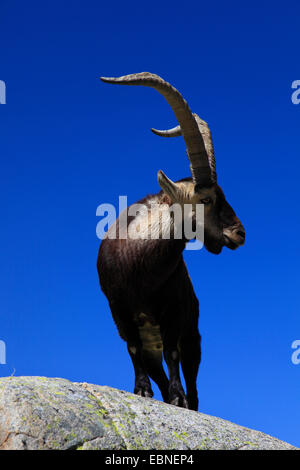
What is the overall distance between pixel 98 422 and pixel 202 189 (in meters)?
3.31

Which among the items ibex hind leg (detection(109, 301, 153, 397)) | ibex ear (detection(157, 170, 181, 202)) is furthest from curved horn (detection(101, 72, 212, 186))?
ibex hind leg (detection(109, 301, 153, 397))

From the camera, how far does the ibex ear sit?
8.16 meters

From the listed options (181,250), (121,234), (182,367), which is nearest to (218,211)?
(181,250)

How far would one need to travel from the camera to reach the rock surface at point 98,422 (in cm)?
607

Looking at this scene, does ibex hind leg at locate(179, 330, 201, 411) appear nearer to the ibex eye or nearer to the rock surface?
the rock surface

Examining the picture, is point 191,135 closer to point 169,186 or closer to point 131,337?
point 169,186

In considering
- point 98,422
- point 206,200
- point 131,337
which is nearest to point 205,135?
point 206,200

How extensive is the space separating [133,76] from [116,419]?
4.06 metres

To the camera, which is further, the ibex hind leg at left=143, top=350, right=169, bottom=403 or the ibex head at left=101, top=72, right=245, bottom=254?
the ibex hind leg at left=143, top=350, right=169, bottom=403

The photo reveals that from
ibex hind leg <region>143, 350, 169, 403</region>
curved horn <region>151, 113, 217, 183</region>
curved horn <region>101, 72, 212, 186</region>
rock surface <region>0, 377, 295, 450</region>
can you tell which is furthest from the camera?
ibex hind leg <region>143, 350, 169, 403</region>

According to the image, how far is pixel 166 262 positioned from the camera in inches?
326

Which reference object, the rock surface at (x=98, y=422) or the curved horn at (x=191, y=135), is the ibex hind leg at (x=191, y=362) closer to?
the rock surface at (x=98, y=422)

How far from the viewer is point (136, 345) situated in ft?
27.6
